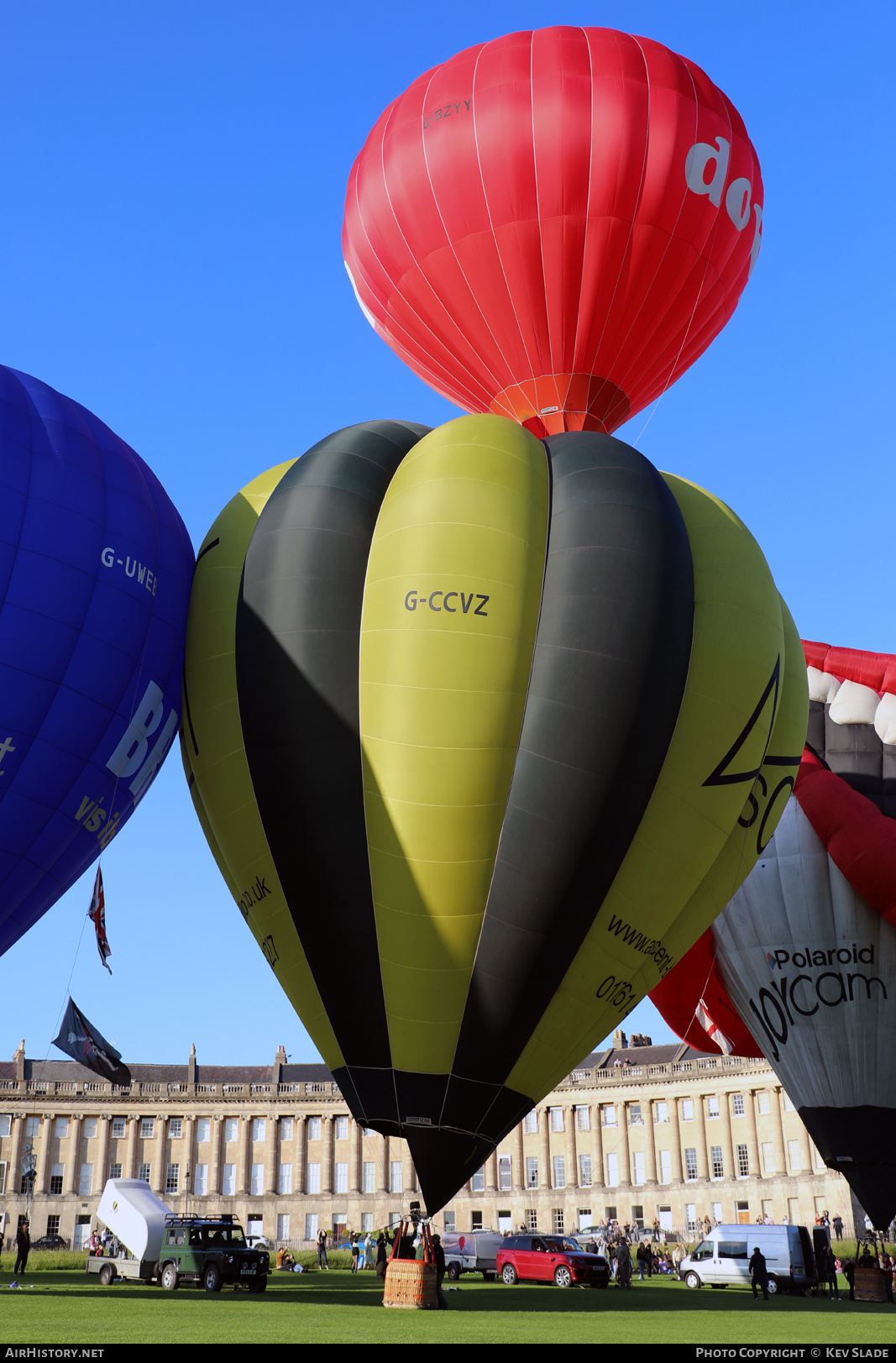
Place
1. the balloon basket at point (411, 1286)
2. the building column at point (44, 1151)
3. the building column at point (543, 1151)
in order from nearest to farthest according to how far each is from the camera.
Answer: the balloon basket at point (411, 1286), the building column at point (44, 1151), the building column at point (543, 1151)

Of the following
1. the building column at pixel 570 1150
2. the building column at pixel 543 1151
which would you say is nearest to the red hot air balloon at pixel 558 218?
the building column at pixel 570 1150

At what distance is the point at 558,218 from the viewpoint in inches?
788

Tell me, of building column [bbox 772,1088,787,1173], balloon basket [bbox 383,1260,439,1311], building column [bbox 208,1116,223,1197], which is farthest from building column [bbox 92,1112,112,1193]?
balloon basket [bbox 383,1260,439,1311]

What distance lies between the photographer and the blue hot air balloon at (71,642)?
49.4ft

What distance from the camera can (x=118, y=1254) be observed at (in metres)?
26.6

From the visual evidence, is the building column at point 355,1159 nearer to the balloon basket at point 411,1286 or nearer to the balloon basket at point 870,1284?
the balloon basket at point 870,1284

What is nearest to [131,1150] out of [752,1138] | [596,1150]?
[596,1150]

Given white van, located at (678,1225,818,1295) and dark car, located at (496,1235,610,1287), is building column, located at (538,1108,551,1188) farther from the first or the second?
dark car, located at (496,1235,610,1287)

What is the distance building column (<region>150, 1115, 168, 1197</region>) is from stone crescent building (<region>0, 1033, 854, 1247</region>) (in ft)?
0.36

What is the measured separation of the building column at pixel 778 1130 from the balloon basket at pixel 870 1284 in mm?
44225

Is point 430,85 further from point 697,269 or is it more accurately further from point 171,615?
point 171,615

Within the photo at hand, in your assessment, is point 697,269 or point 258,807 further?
point 697,269

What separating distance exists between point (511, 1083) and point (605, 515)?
745 cm

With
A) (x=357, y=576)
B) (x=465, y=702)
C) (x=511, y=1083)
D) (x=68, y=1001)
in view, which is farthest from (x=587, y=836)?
(x=68, y=1001)
